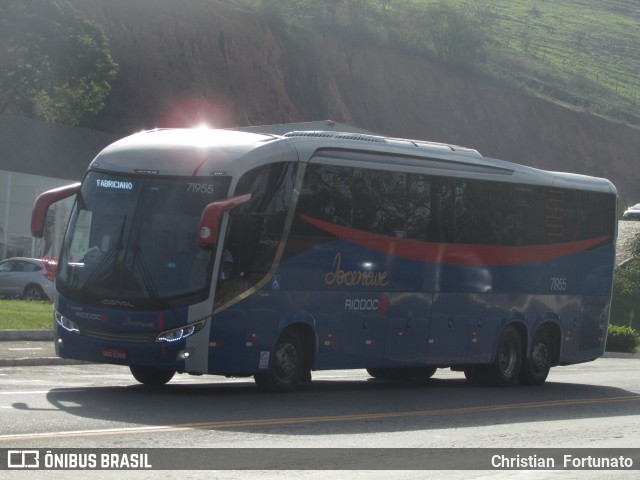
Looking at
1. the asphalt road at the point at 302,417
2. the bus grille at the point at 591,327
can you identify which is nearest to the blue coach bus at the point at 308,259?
the asphalt road at the point at 302,417

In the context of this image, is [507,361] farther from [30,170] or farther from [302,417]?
[30,170]

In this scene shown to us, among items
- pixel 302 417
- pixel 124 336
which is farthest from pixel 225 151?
pixel 302 417

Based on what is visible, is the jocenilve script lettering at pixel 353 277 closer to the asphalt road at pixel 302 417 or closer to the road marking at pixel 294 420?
the asphalt road at pixel 302 417

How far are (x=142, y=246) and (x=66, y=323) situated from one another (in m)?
1.47

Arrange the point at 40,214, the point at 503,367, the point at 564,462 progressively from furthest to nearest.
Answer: the point at 503,367
the point at 40,214
the point at 564,462

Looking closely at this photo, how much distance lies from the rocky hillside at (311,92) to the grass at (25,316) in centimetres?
4294

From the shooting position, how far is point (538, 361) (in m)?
20.5

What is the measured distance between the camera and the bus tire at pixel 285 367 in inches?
603

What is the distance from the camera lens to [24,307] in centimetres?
2828

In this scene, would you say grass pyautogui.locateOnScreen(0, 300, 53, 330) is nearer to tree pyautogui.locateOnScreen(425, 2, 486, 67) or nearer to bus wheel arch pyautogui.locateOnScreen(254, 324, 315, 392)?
bus wheel arch pyautogui.locateOnScreen(254, 324, 315, 392)

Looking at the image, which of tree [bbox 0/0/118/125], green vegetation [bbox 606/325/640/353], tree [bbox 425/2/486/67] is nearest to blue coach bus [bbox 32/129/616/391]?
green vegetation [bbox 606/325/640/353]

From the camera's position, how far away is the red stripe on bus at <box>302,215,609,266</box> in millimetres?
16484

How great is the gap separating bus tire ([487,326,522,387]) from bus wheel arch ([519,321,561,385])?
0.78 ft

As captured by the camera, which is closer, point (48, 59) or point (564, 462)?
point (564, 462)
